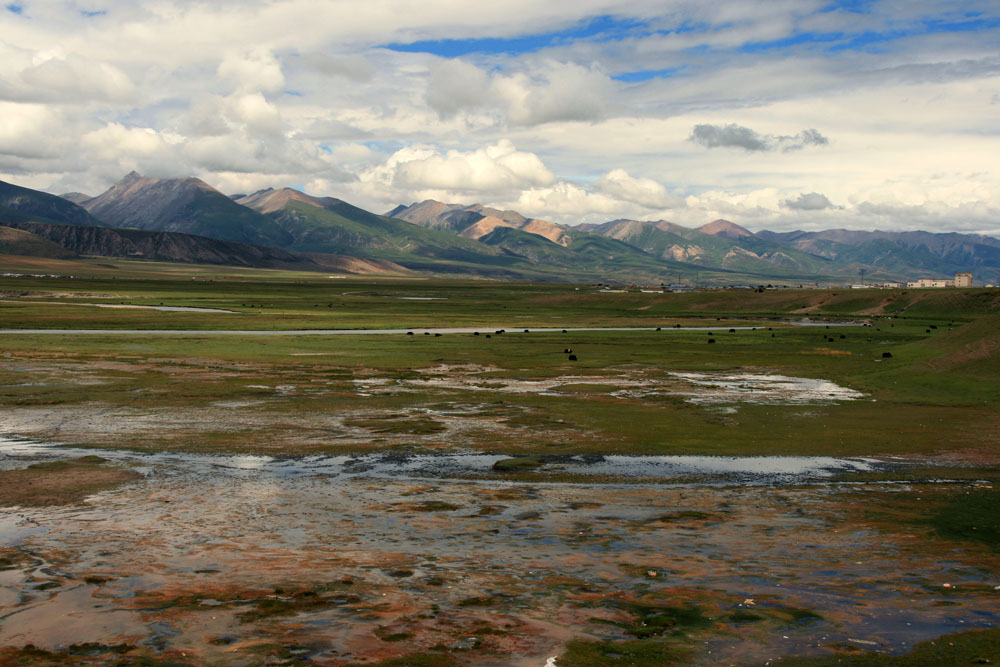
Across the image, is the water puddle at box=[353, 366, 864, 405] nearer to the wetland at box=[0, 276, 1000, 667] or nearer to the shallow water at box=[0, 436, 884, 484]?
the wetland at box=[0, 276, 1000, 667]

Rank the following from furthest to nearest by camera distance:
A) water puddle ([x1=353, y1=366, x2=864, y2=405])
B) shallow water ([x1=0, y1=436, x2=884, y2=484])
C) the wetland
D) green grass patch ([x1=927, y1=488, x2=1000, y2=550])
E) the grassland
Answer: water puddle ([x1=353, y1=366, x2=864, y2=405]) < the grassland < shallow water ([x1=0, y1=436, x2=884, y2=484]) < green grass patch ([x1=927, y1=488, x2=1000, y2=550]) < the wetland

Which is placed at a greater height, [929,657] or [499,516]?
[929,657]

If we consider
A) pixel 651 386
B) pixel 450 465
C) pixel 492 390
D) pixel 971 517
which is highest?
pixel 971 517

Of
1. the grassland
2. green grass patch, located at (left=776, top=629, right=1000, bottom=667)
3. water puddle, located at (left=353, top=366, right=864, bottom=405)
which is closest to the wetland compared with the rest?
green grass patch, located at (left=776, top=629, right=1000, bottom=667)

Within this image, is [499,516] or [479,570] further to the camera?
[499,516]

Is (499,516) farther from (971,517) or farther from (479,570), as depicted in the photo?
(971,517)

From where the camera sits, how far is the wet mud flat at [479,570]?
47.3 ft

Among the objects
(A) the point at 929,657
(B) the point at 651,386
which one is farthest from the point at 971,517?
(B) the point at 651,386

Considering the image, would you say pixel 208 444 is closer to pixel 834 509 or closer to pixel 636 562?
pixel 636 562

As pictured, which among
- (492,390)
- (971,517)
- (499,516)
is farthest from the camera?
(492,390)

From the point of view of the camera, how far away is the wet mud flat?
47.3 ft

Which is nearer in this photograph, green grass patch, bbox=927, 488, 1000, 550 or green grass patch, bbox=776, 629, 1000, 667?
green grass patch, bbox=776, 629, 1000, 667

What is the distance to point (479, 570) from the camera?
18328 mm

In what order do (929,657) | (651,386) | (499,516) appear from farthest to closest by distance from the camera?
(651,386), (499,516), (929,657)
